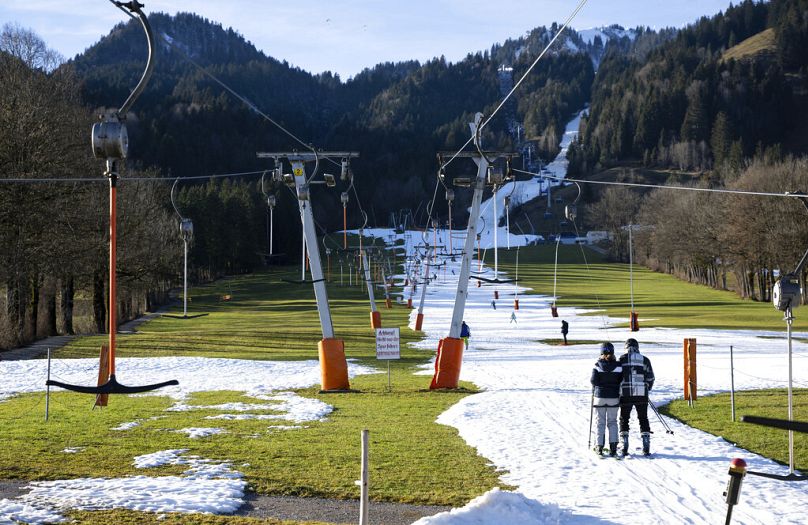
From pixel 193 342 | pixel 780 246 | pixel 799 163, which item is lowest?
pixel 193 342

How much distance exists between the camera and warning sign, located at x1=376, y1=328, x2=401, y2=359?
27391 mm

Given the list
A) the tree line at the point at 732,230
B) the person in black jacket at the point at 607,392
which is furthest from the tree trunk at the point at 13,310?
the tree line at the point at 732,230

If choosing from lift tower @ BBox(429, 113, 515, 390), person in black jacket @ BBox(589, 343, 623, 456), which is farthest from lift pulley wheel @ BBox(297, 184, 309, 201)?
person in black jacket @ BBox(589, 343, 623, 456)

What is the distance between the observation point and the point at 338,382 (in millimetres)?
27578

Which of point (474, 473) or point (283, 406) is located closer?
point (474, 473)

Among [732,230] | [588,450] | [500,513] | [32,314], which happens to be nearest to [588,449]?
[588,450]

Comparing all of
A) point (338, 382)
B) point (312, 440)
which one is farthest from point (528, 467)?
point (338, 382)

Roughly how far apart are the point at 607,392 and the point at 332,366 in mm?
12743

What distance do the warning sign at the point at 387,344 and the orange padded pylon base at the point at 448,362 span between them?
4.47 ft

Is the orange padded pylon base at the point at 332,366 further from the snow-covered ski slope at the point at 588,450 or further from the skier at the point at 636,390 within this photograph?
the skier at the point at 636,390

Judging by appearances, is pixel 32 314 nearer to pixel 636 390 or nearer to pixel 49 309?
Result: pixel 49 309

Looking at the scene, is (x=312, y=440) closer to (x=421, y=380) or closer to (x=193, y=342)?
(x=421, y=380)

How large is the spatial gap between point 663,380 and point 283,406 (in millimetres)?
12725

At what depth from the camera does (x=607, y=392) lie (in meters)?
16.2
